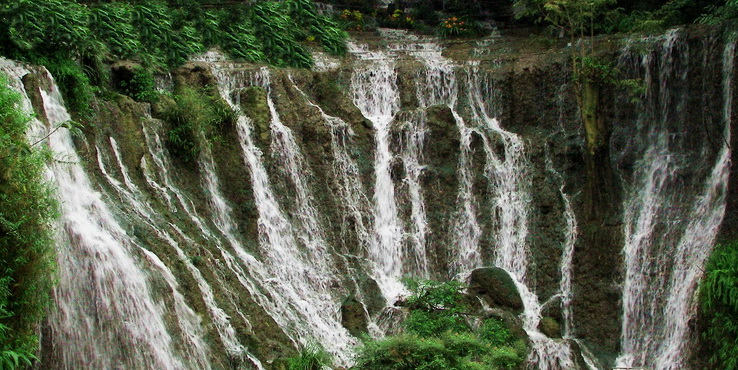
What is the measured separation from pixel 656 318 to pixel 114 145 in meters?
11.1

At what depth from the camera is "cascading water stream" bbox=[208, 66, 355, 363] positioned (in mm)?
13852

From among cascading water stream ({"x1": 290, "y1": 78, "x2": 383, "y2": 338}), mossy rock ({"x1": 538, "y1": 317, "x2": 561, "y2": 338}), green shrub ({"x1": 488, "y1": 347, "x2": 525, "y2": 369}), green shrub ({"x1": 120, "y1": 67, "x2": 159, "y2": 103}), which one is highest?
green shrub ({"x1": 120, "y1": 67, "x2": 159, "y2": 103})

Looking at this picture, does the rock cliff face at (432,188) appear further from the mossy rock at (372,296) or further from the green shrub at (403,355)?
the green shrub at (403,355)

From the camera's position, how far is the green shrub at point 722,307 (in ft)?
41.7

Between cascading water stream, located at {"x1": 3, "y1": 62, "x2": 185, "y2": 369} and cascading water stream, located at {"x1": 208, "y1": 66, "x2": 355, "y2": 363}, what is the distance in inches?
126

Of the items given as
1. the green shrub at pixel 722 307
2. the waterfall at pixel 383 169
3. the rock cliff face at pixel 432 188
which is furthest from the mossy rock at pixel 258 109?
the green shrub at pixel 722 307

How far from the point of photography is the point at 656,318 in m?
15.0

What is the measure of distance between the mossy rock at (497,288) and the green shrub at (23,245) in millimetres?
8971

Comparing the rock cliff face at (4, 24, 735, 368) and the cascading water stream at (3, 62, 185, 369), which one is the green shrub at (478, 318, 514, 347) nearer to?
the rock cliff face at (4, 24, 735, 368)

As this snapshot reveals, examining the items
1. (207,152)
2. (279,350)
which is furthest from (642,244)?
(207,152)

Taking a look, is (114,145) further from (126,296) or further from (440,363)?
(440,363)

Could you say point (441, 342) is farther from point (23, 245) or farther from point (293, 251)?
point (23, 245)

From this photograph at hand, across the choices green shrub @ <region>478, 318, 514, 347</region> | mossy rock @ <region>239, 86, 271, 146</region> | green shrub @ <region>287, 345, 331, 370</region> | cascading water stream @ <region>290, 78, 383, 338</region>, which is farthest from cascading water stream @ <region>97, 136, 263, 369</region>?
green shrub @ <region>478, 318, 514, 347</region>

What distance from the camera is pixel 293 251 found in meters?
16.1
